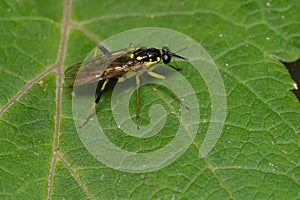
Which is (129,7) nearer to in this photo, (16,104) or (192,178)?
(16,104)

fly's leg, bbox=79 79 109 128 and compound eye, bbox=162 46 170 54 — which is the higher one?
fly's leg, bbox=79 79 109 128

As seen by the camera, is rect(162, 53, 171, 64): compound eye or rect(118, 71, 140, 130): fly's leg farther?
rect(162, 53, 171, 64): compound eye

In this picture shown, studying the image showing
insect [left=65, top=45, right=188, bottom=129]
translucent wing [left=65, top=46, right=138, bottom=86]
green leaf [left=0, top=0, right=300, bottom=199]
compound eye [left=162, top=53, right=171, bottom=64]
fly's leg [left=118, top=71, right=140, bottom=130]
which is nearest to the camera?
green leaf [left=0, top=0, right=300, bottom=199]

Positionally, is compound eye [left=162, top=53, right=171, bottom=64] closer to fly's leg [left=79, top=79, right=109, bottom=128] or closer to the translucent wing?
the translucent wing

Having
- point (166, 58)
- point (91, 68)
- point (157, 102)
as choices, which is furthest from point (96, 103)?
point (166, 58)

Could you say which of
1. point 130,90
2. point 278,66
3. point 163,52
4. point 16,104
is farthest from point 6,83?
point 278,66

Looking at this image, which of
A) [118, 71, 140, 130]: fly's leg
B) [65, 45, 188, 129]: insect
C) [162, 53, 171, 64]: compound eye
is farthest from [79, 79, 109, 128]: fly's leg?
[162, 53, 171, 64]: compound eye

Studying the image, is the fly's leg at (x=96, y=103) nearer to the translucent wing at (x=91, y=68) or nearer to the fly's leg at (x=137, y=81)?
the translucent wing at (x=91, y=68)

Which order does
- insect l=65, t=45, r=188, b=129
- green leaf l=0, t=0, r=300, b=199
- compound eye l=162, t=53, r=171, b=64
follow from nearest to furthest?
green leaf l=0, t=0, r=300, b=199 < insect l=65, t=45, r=188, b=129 < compound eye l=162, t=53, r=171, b=64
